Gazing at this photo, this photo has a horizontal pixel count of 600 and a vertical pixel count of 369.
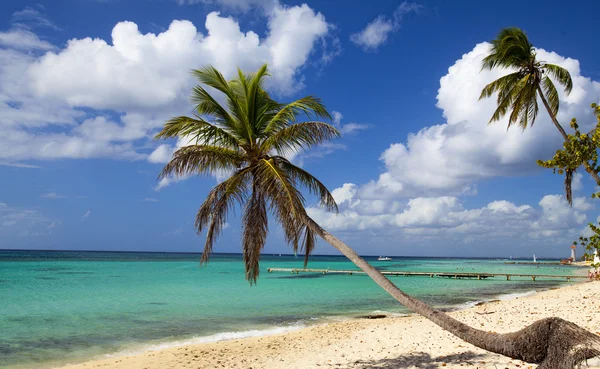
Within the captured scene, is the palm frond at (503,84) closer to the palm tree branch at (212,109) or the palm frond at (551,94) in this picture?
the palm frond at (551,94)

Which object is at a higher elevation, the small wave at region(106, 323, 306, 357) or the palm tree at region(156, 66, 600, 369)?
the palm tree at region(156, 66, 600, 369)

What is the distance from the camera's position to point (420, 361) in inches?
340

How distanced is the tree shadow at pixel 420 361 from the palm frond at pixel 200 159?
530cm

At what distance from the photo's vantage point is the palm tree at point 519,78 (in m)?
13.6

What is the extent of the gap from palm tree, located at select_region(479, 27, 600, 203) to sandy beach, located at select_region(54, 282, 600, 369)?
22.5 ft

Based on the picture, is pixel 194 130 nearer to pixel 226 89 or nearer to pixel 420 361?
pixel 226 89

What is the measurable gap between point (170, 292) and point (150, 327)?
44.6ft

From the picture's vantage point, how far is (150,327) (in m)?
16.3

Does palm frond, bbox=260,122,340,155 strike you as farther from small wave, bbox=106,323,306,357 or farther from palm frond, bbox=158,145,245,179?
small wave, bbox=106,323,306,357

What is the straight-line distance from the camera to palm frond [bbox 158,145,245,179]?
823cm

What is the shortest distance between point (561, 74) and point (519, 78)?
1294 mm

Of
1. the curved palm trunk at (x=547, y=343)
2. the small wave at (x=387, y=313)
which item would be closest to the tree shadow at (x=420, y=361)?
the curved palm trunk at (x=547, y=343)

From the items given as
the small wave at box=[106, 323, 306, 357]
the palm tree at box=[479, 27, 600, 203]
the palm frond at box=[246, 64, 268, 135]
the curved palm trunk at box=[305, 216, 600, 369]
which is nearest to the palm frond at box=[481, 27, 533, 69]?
the palm tree at box=[479, 27, 600, 203]

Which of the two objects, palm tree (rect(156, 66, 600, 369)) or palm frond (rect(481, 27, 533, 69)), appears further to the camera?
palm frond (rect(481, 27, 533, 69))
